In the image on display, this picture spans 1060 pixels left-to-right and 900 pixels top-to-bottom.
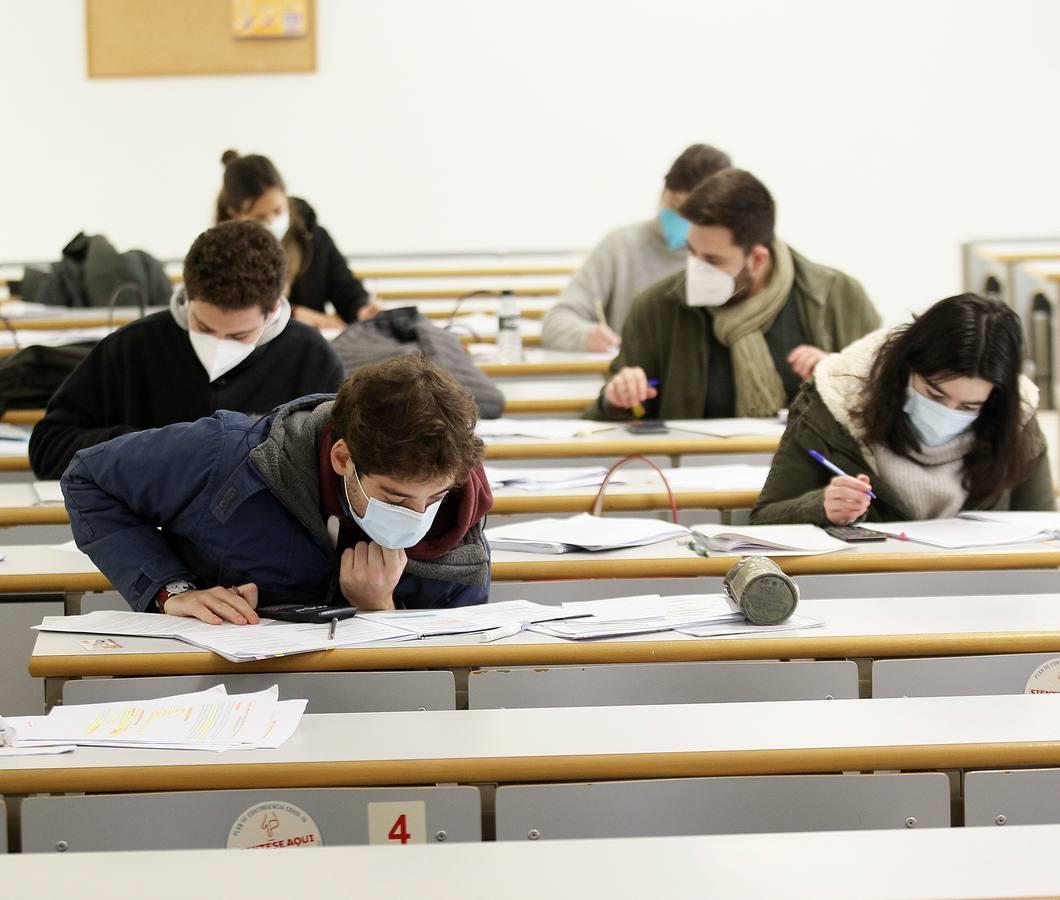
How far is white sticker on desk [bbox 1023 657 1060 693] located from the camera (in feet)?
6.44

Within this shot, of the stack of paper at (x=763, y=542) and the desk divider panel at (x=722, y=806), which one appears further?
the stack of paper at (x=763, y=542)

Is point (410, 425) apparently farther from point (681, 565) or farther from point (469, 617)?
point (681, 565)

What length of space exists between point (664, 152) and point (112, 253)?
143 inches

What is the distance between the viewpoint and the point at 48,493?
293cm

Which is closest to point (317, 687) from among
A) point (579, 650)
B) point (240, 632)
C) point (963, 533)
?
point (240, 632)

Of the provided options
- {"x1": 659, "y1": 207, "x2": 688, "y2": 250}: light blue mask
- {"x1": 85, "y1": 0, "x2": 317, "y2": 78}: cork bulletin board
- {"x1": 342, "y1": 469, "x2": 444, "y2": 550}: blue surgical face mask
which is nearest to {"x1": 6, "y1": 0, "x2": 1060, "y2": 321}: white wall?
{"x1": 85, "y1": 0, "x2": 317, "y2": 78}: cork bulletin board

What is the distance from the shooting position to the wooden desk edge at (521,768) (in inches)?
60.1

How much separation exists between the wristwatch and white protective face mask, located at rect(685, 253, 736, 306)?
1872 millimetres

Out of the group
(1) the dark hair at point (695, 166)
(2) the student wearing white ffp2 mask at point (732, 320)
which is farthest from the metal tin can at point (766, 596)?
(1) the dark hair at point (695, 166)

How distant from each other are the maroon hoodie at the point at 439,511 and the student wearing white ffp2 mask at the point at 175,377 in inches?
35.7

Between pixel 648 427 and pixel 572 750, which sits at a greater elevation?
pixel 648 427

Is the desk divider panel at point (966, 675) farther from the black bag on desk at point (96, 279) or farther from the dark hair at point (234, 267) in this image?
the black bag on desk at point (96, 279)

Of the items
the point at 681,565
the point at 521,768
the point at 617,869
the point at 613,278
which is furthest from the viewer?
the point at 613,278

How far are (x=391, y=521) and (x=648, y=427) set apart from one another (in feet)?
5.57
